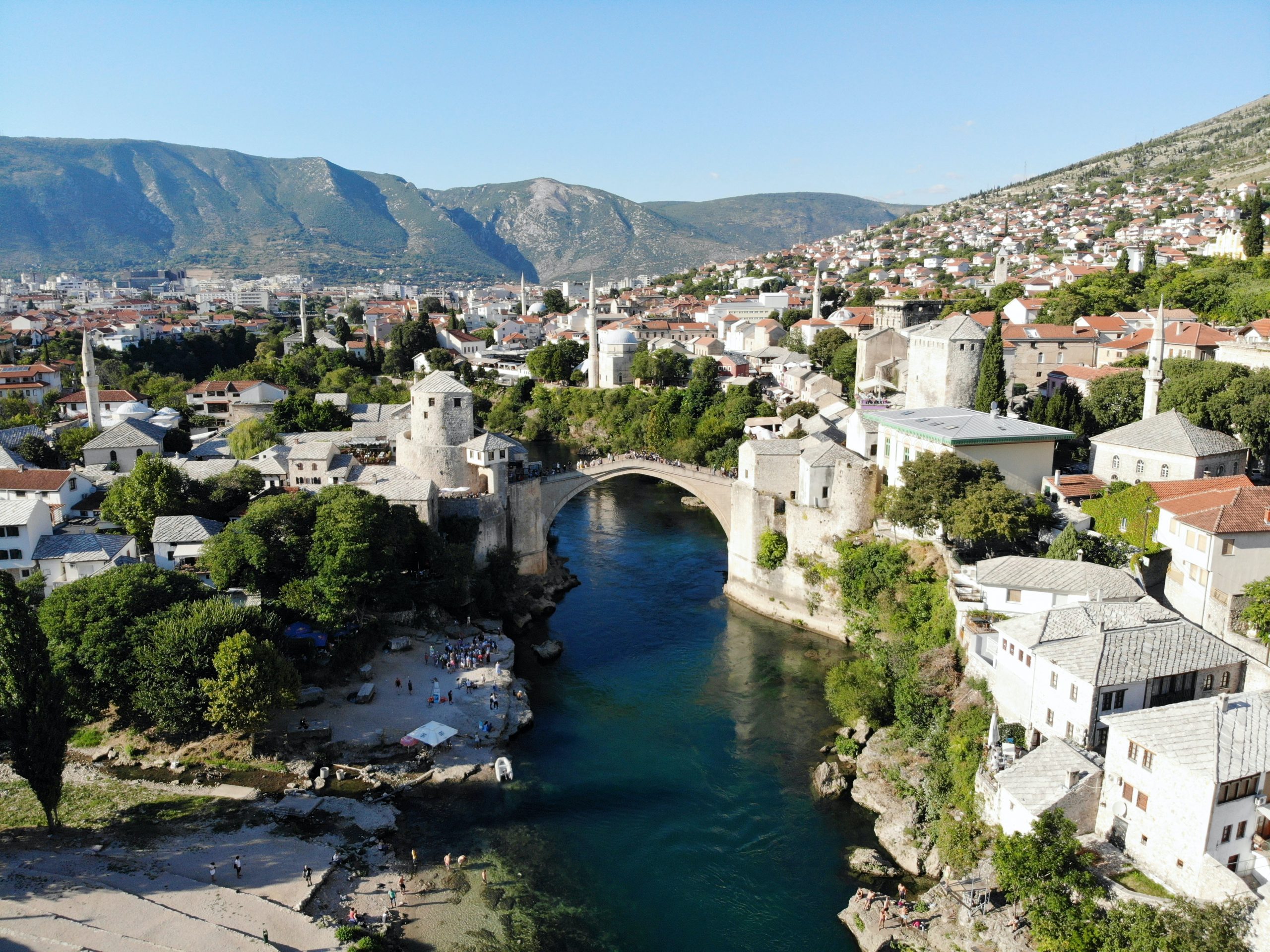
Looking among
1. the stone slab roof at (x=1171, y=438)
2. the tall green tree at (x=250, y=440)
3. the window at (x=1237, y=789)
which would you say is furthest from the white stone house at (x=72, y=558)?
the stone slab roof at (x=1171, y=438)

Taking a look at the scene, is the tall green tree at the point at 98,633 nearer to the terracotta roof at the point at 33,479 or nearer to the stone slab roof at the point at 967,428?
the terracotta roof at the point at 33,479

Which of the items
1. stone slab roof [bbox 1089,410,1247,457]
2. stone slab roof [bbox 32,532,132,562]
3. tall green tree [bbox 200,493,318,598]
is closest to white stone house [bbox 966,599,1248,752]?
stone slab roof [bbox 1089,410,1247,457]

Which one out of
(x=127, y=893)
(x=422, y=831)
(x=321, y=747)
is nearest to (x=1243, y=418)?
(x=422, y=831)

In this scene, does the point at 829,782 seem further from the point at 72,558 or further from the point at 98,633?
the point at 72,558

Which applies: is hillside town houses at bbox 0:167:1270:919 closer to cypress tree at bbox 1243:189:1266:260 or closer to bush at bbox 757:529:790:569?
bush at bbox 757:529:790:569

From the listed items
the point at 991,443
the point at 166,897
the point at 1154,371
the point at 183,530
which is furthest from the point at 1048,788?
the point at 183,530

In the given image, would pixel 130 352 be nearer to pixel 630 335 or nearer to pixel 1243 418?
pixel 630 335
